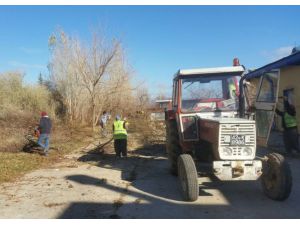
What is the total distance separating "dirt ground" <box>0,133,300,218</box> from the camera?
6.59 m

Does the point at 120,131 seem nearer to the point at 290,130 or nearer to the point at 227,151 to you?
the point at 290,130

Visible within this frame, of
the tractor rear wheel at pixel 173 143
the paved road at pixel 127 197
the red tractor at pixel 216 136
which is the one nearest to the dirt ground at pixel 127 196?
the paved road at pixel 127 197

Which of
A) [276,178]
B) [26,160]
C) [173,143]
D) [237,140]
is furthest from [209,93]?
[26,160]

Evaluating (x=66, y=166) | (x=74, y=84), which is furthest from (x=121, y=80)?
(x=66, y=166)

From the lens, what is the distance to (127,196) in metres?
7.81

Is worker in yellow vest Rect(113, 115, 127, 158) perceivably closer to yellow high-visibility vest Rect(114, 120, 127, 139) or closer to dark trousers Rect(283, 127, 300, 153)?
yellow high-visibility vest Rect(114, 120, 127, 139)

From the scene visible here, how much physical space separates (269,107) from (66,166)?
6.54m

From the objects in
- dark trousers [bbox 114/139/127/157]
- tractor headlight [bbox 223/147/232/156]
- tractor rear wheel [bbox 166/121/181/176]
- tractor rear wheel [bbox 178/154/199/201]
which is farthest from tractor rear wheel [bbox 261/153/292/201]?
dark trousers [bbox 114/139/127/157]

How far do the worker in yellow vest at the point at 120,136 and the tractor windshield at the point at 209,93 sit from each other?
15.9ft

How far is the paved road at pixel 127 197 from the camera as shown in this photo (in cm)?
658

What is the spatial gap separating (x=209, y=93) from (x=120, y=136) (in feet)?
16.7

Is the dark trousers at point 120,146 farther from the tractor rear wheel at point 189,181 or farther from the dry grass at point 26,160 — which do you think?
the tractor rear wheel at point 189,181

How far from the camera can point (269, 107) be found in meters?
7.38
